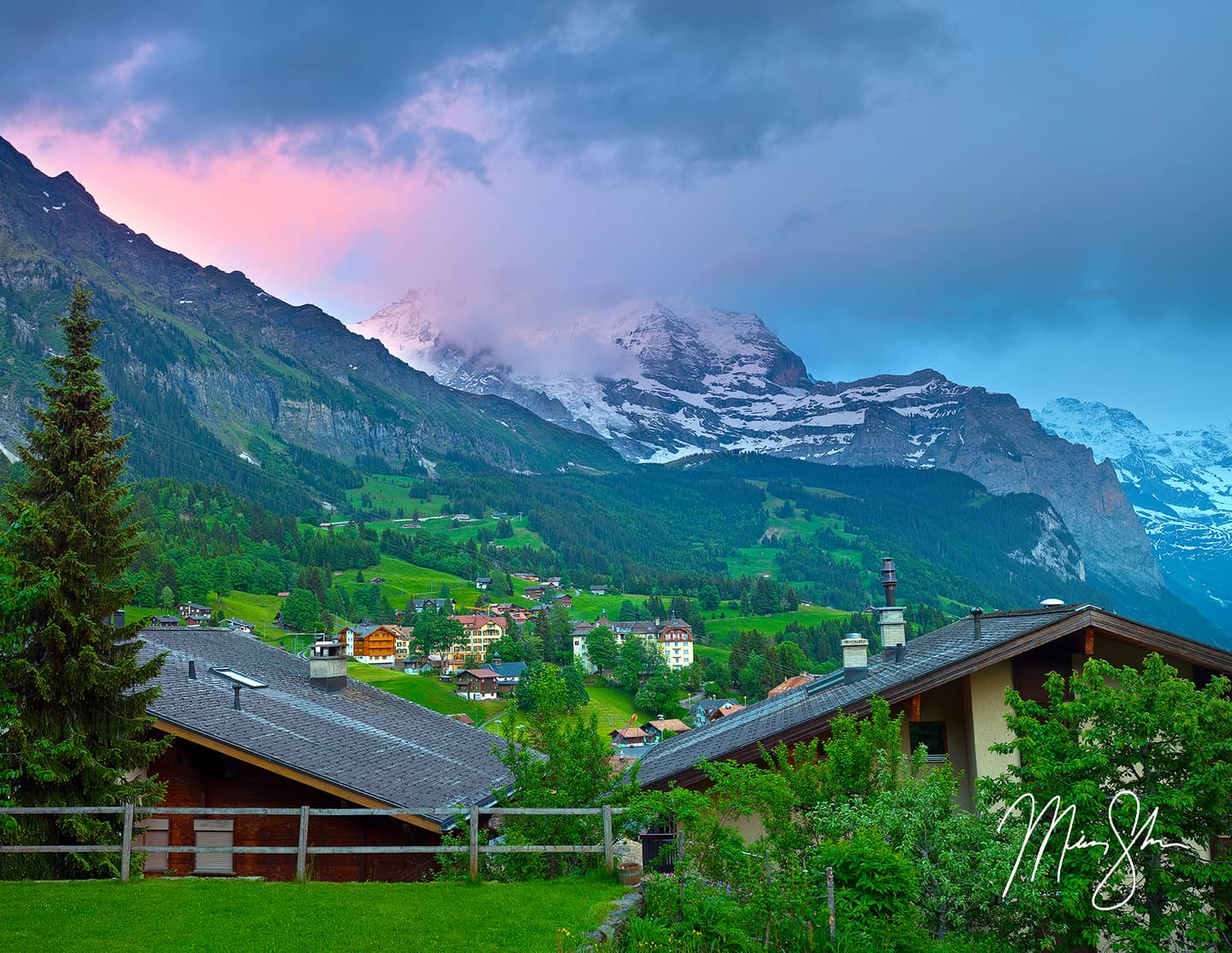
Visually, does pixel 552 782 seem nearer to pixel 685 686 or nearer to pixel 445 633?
pixel 685 686

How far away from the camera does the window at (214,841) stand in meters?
19.4

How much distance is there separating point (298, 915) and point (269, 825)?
7389mm

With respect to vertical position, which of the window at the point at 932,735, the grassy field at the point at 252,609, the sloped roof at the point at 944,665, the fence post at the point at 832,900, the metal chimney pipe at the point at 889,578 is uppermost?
the grassy field at the point at 252,609

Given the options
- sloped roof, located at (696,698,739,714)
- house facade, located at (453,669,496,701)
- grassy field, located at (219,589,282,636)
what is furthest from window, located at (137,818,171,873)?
grassy field, located at (219,589,282,636)

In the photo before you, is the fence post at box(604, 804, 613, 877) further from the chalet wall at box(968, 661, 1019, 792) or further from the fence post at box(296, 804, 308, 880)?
the chalet wall at box(968, 661, 1019, 792)

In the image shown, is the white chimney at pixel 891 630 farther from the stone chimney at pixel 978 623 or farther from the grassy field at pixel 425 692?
the grassy field at pixel 425 692

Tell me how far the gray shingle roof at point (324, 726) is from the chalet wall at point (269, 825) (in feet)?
2.19

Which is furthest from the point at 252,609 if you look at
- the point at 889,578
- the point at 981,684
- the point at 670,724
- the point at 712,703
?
the point at 981,684

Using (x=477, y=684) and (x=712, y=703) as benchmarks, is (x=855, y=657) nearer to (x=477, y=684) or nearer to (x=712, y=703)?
(x=712, y=703)

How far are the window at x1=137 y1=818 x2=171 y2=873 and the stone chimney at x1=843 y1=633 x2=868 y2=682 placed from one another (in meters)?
15.2

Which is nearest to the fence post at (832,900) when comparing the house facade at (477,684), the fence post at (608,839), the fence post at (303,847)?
the fence post at (608,839)

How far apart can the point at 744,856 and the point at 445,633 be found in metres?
175

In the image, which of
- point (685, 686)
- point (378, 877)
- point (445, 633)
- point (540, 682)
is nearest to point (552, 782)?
point (540, 682)

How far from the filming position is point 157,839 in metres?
19.3
